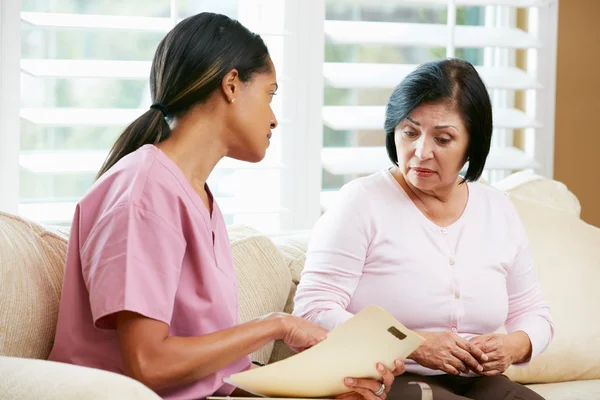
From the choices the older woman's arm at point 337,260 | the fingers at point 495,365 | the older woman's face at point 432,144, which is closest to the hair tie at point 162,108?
the older woman's arm at point 337,260

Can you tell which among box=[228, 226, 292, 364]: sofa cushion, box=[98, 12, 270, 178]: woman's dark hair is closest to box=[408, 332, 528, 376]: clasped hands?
box=[228, 226, 292, 364]: sofa cushion

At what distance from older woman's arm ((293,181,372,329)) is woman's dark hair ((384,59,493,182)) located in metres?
0.25

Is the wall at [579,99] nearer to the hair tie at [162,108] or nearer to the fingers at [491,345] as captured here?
the fingers at [491,345]

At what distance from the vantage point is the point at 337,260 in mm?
1946

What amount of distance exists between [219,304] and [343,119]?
150cm

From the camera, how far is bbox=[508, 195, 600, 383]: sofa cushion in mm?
Answer: 2424

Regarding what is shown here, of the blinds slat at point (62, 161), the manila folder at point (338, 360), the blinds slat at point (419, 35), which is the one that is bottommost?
the manila folder at point (338, 360)

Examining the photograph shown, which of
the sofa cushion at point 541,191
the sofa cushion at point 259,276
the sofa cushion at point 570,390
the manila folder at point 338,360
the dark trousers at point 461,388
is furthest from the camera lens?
the sofa cushion at point 541,191

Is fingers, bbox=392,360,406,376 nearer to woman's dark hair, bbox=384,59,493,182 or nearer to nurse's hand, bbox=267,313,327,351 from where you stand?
nurse's hand, bbox=267,313,327,351

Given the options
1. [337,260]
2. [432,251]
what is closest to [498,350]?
[432,251]

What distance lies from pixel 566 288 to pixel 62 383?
1664 millimetres

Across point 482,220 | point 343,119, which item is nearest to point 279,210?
point 343,119

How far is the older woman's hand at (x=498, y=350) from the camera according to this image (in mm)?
1935

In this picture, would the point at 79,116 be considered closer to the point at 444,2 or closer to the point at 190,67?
the point at 190,67
